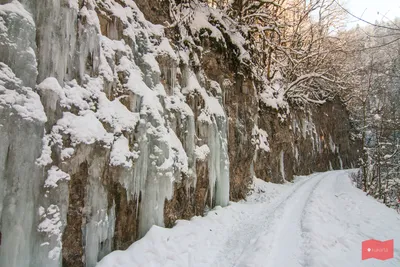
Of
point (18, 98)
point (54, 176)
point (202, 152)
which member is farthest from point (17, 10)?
point (202, 152)

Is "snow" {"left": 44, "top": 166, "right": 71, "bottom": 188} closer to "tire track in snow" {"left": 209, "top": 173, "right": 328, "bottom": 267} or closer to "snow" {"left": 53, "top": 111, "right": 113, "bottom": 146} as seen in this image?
"snow" {"left": 53, "top": 111, "right": 113, "bottom": 146}

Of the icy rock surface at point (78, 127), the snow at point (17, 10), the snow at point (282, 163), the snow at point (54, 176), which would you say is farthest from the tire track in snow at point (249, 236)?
the snow at point (282, 163)

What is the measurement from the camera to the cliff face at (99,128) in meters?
2.76

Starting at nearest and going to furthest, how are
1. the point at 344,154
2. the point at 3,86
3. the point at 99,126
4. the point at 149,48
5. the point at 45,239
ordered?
the point at 3,86 < the point at 45,239 < the point at 99,126 < the point at 149,48 < the point at 344,154

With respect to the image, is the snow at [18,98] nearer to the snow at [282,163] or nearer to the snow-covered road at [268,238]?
the snow-covered road at [268,238]

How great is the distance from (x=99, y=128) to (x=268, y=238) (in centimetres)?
371

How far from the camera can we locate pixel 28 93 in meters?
2.89

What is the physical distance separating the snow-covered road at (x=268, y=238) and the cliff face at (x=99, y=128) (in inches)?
16.9

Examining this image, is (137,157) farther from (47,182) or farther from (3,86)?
(3,86)

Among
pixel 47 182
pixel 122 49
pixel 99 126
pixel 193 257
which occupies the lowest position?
pixel 193 257

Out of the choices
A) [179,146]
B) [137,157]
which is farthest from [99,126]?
[179,146]

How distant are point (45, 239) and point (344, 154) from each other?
33823mm

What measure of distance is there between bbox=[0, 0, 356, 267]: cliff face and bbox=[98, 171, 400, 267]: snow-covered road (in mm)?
430

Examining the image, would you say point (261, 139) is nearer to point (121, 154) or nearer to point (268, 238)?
point (268, 238)
